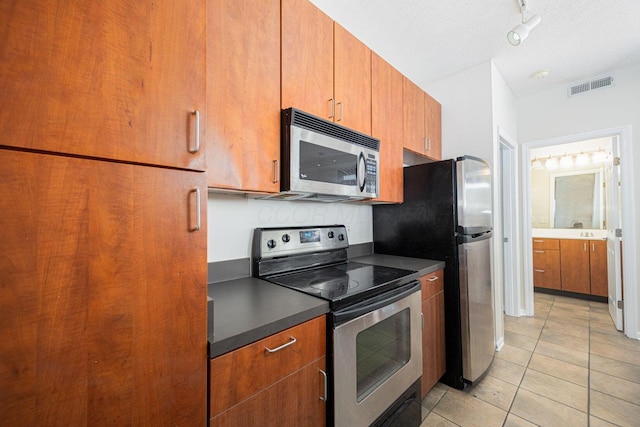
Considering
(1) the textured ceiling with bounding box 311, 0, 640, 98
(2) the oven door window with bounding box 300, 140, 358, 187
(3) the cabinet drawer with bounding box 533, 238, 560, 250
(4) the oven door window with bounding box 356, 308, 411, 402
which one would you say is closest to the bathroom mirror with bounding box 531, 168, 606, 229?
(3) the cabinet drawer with bounding box 533, 238, 560, 250

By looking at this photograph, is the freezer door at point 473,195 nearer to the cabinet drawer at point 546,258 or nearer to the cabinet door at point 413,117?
the cabinet door at point 413,117

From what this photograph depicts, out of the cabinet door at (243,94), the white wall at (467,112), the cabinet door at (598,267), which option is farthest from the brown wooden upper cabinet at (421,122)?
the cabinet door at (598,267)

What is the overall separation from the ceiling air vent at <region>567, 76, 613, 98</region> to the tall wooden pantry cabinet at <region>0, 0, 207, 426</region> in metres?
3.81

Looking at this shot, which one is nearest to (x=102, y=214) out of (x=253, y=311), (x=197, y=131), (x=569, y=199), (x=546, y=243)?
(x=197, y=131)

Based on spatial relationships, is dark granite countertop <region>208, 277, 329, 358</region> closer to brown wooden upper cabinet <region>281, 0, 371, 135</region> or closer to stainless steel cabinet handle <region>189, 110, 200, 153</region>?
stainless steel cabinet handle <region>189, 110, 200, 153</region>

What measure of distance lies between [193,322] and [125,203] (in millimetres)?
364

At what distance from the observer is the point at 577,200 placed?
4270 mm

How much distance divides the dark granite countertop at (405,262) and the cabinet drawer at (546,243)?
10.7 feet

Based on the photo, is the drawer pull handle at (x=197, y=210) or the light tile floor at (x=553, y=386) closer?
the drawer pull handle at (x=197, y=210)

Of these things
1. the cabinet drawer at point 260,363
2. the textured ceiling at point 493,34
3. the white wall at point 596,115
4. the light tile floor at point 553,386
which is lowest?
the light tile floor at point 553,386

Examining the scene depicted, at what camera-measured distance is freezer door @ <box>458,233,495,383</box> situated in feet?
6.19

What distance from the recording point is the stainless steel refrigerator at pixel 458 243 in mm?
1880

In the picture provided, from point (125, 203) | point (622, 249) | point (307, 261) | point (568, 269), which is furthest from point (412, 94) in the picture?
point (568, 269)

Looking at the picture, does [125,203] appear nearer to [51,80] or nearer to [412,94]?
[51,80]
